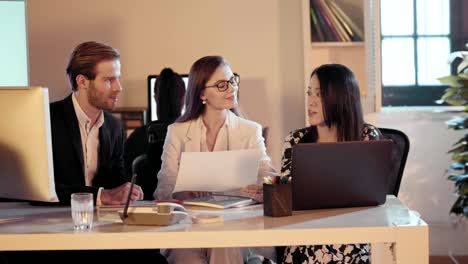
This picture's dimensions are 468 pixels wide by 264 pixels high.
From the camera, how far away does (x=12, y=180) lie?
2469 millimetres

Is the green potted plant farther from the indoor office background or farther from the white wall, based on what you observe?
the white wall

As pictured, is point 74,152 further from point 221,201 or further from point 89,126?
point 221,201

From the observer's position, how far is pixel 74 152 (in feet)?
10.3

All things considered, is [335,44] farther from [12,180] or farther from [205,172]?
[12,180]

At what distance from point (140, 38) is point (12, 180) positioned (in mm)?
3083

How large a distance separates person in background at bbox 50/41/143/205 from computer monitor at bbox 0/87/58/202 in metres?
0.66

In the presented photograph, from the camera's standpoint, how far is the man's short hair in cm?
333

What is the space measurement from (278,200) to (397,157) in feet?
3.24

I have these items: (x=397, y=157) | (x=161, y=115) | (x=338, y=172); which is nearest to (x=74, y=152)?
(x=338, y=172)

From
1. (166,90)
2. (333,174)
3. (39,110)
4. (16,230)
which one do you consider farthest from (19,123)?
(166,90)

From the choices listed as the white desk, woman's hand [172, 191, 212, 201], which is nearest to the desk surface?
the white desk

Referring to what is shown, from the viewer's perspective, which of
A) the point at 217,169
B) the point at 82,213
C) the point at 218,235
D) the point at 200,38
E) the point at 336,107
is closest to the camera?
the point at 218,235

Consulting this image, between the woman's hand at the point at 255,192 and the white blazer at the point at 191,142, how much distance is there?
1.61 ft

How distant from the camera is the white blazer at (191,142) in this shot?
132 inches
